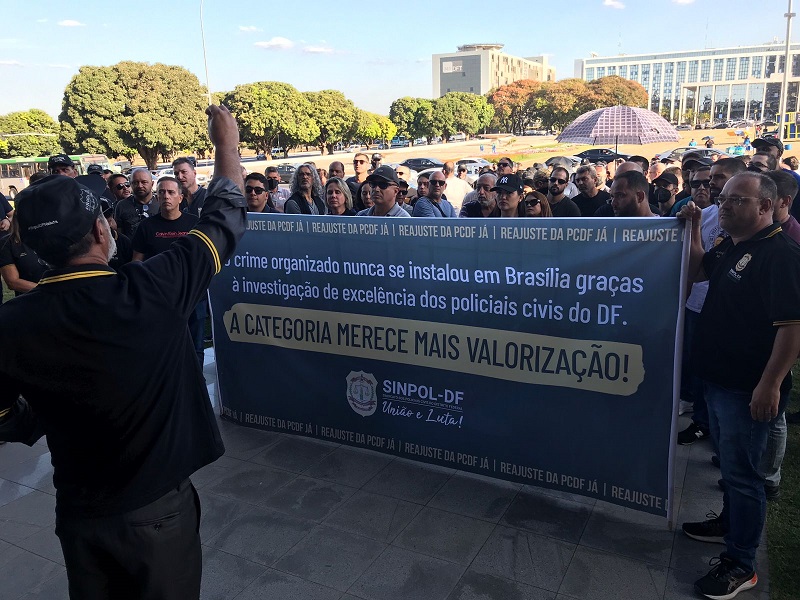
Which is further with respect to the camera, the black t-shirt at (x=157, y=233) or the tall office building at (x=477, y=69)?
the tall office building at (x=477, y=69)

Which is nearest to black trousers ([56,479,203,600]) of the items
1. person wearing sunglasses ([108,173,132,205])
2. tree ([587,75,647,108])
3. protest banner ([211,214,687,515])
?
protest banner ([211,214,687,515])

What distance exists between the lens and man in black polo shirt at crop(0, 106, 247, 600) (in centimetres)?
163

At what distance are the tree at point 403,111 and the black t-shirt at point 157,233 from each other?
76.5m

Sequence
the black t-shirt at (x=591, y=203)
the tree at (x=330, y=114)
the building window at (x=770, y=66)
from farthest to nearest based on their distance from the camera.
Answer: the building window at (x=770, y=66) < the tree at (x=330, y=114) < the black t-shirt at (x=591, y=203)

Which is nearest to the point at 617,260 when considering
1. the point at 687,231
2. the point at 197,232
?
the point at 687,231

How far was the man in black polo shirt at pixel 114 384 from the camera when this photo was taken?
1633mm

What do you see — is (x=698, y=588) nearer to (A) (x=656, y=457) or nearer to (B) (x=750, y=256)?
(A) (x=656, y=457)

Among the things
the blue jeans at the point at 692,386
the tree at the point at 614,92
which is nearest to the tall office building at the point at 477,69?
the tree at the point at 614,92

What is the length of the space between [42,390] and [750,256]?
285 cm

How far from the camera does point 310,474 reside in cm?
418

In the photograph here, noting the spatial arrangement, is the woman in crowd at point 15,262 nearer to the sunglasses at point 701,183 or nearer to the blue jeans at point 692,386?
the blue jeans at point 692,386

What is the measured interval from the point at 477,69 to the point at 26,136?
131 meters

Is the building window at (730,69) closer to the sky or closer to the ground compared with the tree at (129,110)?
closer to the sky

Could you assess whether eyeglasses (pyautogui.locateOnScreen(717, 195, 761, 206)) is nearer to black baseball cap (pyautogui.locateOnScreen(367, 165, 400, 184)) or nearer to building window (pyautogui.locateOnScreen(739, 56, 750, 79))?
black baseball cap (pyautogui.locateOnScreen(367, 165, 400, 184))
